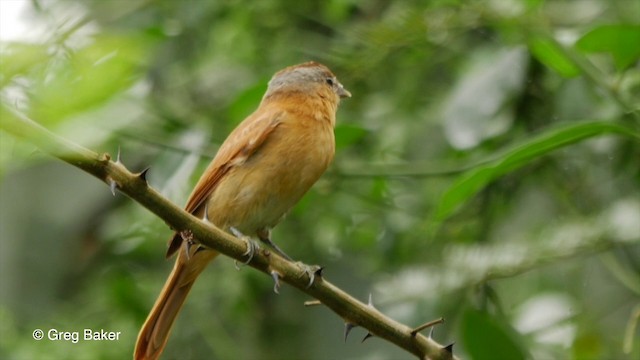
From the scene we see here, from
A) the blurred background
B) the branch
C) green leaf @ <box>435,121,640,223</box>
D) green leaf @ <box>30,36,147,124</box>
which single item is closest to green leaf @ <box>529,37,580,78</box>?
the blurred background

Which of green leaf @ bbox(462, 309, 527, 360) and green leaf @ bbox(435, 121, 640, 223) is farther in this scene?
green leaf @ bbox(462, 309, 527, 360)

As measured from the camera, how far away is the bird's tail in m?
3.34

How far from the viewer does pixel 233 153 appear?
3.95 metres

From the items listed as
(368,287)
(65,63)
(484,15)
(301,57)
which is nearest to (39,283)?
(368,287)

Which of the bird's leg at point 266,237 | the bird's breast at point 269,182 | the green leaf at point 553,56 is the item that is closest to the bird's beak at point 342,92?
the bird's breast at point 269,182

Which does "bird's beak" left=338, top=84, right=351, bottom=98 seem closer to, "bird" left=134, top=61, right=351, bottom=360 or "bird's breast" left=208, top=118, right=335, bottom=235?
"bird" left=134, top=61, right=351, bottom=360

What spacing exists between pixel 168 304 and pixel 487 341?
3.79 feet

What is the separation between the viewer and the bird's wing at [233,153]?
3.91 meters

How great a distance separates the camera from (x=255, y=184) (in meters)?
3.91

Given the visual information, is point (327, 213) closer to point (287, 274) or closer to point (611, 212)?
point (611, 212)

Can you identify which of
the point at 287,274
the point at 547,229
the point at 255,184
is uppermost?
the point at 547,229

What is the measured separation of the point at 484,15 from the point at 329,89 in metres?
0.77

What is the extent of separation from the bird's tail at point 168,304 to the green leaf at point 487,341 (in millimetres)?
948

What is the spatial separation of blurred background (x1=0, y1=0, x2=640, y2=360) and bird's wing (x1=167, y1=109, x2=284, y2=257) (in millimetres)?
86
